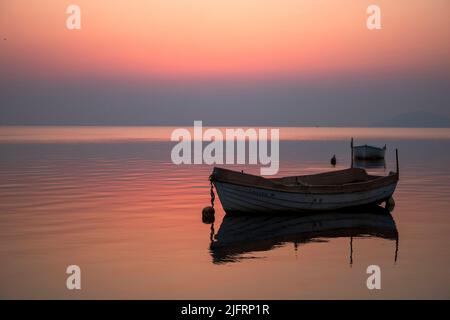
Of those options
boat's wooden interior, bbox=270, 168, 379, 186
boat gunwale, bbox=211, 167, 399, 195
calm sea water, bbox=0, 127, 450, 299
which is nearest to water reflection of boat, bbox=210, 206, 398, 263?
calm sea water, bbox=0, 127, 450, 299

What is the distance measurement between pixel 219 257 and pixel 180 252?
165cm

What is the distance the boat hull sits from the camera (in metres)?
29.5

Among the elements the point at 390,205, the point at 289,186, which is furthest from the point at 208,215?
the point at 390,205

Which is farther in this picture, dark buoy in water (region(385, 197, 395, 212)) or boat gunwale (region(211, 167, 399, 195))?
dark buoy in water (region(385, 197, 395, 212))

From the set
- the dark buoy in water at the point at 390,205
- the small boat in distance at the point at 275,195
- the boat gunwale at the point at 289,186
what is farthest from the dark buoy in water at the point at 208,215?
the dark buoy in water at the point at 390,205

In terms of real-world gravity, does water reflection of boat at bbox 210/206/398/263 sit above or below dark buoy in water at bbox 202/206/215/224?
below

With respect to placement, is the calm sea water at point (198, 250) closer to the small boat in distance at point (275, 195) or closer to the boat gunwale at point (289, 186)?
the small boat in distance at point (275, 195)

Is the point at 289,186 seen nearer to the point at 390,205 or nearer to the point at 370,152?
the point at 390,205

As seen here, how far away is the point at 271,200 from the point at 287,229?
3332 millimetres

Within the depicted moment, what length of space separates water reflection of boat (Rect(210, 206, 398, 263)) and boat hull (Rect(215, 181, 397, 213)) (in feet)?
1.38

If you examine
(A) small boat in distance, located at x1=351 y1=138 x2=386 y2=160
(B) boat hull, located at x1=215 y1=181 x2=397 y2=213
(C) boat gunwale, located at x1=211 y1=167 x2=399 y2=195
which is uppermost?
(A) small boat in distance, located at x1=351 y1=138 x2=386 y2=160

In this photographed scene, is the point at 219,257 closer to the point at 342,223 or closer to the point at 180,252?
the point at 180,252

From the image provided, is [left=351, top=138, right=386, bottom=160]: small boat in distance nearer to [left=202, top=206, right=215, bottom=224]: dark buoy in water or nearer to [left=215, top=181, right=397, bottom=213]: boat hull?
[left=215, top=181, right=397, bottom=213]: boat hull

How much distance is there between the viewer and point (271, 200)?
29797mm
